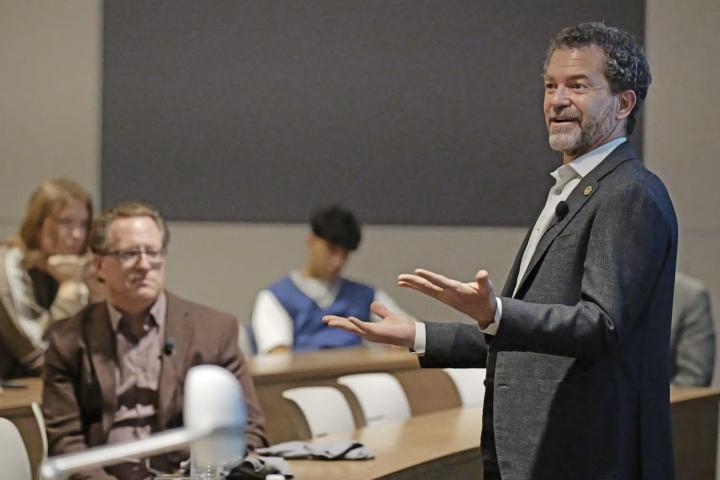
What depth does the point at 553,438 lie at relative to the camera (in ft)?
7.50

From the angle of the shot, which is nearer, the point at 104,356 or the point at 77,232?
the point at 104,356

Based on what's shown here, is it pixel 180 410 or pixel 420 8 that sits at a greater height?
pixel 420 8

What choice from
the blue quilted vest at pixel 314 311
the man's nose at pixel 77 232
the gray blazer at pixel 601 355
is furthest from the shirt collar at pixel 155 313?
the blue quilted vest at pixel 314 311

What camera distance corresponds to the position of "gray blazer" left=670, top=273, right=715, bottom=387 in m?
5.06

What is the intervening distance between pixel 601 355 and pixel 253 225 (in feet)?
16.8

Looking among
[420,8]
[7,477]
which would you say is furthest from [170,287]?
[7,477]

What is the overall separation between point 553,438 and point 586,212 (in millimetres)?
418

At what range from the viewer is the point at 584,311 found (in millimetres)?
2125

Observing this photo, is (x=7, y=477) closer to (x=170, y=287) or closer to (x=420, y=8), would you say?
(x=170, y=287)

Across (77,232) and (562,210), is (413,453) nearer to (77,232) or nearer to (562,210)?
(562,210)

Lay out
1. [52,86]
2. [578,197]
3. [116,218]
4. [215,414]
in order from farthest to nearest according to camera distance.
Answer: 1. [52,86]
2. [116,218]
3. [578,197]
4. [215,414]

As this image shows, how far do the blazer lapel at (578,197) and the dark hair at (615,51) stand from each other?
0.14 m

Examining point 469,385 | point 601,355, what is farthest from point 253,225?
point 601,355

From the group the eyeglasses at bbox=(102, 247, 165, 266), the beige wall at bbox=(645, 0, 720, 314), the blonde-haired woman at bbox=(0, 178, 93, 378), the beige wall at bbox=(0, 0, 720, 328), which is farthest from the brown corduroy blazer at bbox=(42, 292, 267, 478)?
the beige wall at bbox=(645, 0, 720, 314)
